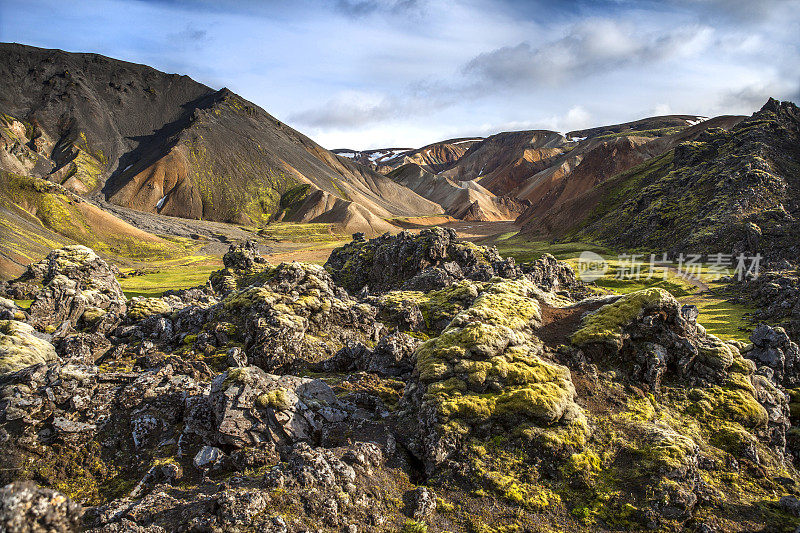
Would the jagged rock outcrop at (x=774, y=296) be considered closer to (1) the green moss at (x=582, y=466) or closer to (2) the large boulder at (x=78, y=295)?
(1) the green moss at (x=582, y=466)

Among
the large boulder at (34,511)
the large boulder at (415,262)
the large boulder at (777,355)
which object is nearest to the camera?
the large boulder at (34,511)

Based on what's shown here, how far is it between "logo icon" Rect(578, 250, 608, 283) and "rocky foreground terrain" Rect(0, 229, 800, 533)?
176ft

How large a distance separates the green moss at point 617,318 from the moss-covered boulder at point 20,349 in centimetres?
2969

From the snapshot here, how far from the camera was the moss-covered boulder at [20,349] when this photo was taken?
22594 millimetres

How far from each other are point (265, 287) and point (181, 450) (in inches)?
649

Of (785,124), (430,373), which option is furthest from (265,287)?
(785,124)

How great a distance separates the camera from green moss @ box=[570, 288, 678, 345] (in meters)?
19.3

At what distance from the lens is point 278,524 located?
1127 cm

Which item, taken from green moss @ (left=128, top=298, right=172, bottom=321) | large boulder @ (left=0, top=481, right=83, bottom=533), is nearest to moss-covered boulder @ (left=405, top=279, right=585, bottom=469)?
large boulder @ (left=0, top=481, right=83, bottom=533)

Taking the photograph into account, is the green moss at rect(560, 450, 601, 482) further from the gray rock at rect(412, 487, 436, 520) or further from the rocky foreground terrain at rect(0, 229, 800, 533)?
the gray rock at rect(412, 487, 436, 520)

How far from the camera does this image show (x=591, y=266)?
8394 centimetres

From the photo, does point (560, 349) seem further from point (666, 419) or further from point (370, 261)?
point (370, 261)

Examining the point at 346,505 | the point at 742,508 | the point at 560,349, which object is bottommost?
the point at 346,505

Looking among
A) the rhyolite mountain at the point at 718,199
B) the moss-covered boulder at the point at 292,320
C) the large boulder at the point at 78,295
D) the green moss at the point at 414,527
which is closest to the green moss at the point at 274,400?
the green moss at the point at 414,527
